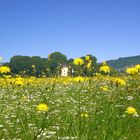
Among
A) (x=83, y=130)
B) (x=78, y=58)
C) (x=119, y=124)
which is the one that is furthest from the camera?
(x=119, y=124)

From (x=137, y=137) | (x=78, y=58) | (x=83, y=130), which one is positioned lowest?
(x=137, y=137)

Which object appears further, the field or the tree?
the tree

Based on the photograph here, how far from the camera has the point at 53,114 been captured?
7531mm

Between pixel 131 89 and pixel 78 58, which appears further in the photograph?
pixel 78 58

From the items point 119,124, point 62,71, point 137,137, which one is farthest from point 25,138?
point 119,124

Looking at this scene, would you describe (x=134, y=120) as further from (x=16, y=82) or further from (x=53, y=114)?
→ (x=16, y=82)

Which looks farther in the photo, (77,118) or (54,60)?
(54,60)

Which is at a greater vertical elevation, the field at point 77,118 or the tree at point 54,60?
the tree at point 54,60

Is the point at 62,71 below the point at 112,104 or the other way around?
the other way around

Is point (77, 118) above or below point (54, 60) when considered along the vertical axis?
below

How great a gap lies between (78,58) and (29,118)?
→ 2920 millimetres

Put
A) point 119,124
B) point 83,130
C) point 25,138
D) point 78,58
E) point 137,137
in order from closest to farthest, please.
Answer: point 83,130 → point 25,138 → point 78,58 → point 137,137 → point 119,124

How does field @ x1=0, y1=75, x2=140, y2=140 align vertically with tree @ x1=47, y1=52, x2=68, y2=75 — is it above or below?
below

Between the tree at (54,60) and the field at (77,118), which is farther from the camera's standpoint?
the tree at (54,60)
